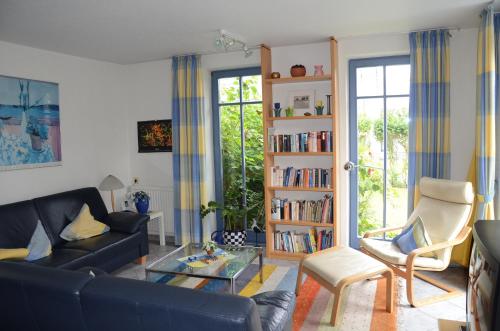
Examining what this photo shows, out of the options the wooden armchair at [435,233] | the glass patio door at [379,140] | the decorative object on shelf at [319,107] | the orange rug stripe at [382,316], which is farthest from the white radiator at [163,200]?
the orange rug stripe at [382,316]

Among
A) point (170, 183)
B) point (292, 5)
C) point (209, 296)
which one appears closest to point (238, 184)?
point (170, 183)

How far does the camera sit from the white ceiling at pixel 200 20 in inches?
115

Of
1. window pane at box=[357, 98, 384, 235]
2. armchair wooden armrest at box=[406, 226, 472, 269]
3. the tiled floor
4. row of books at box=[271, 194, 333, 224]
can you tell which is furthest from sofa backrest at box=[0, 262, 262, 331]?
window pane at box=[357, 98, 384, 235]

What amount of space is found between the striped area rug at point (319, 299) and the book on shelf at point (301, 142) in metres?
1.27

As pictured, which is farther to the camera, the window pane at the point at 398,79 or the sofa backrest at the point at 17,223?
the window pane at the point at 398,79

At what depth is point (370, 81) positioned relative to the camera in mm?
4242

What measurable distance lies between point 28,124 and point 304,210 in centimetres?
301

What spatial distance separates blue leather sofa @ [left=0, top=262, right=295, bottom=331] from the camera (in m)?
1.57

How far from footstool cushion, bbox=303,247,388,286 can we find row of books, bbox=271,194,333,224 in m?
0.86

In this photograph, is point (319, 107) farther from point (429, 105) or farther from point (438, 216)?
point (438, 216)

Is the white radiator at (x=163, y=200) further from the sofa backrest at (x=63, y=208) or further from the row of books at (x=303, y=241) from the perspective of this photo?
the row of books at (x=303, y=241)

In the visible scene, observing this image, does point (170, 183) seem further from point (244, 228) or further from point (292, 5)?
point (292, 5)

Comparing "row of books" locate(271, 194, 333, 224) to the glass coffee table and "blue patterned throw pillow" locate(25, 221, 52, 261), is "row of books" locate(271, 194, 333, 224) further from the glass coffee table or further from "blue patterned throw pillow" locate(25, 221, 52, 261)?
"blue patterned throw pillow" locate(25, 221, 52, 261)

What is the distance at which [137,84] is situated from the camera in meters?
5.23
